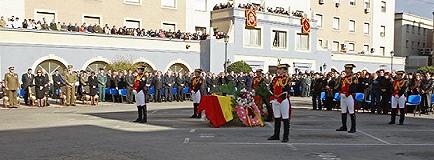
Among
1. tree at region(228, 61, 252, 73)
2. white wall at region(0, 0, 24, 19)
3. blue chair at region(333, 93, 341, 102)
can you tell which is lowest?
blue chair at region(333, 93, 341, 102)

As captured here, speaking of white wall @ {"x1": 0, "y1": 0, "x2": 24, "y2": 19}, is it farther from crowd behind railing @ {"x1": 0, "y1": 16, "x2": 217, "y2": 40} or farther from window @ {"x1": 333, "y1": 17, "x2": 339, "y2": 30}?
window @ {"x1": 333, "y1": 17, "x2": 339, "y2": 30}

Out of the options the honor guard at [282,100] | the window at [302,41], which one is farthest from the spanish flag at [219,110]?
the window at [302,41]

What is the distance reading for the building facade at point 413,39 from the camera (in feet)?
251

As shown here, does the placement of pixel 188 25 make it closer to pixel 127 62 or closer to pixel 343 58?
pixel 127 62

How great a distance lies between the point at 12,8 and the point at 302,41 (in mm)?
26399

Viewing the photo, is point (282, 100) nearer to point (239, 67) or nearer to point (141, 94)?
point (141, 94)

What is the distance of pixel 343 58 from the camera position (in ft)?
180

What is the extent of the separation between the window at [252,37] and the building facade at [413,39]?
37.5 meters

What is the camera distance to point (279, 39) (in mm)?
47750

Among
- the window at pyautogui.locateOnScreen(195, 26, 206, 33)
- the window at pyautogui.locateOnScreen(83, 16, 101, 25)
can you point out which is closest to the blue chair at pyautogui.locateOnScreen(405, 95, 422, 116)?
the window at pyautogui.locateOnScreen(83, 16, 101, 25)

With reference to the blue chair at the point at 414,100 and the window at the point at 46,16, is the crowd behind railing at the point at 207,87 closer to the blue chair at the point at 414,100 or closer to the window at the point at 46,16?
the blue chair at the point at 414,100

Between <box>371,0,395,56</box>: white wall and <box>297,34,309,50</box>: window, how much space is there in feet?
61.1

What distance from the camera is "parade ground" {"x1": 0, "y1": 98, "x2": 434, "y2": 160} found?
408 inches

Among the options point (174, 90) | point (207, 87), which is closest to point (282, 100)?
point (207, 87)
